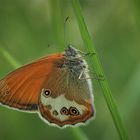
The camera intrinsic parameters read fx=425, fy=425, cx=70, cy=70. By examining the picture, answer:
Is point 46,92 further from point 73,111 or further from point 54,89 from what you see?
point 73,111

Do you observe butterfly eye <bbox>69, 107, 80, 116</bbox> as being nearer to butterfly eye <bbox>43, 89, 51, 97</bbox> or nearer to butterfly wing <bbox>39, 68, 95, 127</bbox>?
butterfly wing <bbox>39, 68, 95, 127</bbox>

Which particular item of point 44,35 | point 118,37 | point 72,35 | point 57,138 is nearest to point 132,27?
point 118,37

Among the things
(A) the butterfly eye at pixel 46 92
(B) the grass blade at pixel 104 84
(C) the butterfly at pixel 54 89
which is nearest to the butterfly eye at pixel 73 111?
(C) the butterfly at pixel 54 89

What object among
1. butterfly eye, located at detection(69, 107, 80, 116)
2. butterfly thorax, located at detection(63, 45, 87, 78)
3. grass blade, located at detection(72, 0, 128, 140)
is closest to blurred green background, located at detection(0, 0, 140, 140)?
butterfly thorax, located at detection(63, 45, 87, 78)

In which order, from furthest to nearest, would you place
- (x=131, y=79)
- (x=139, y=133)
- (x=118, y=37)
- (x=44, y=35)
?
(x=44, y=35)
(x=118, y=37)
(x=139, y=133)
(x=131, y=79)

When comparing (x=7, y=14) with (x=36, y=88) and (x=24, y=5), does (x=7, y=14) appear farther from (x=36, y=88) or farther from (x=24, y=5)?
(x=36, y=88)

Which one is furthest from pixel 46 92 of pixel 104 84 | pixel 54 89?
pixel 104 84
